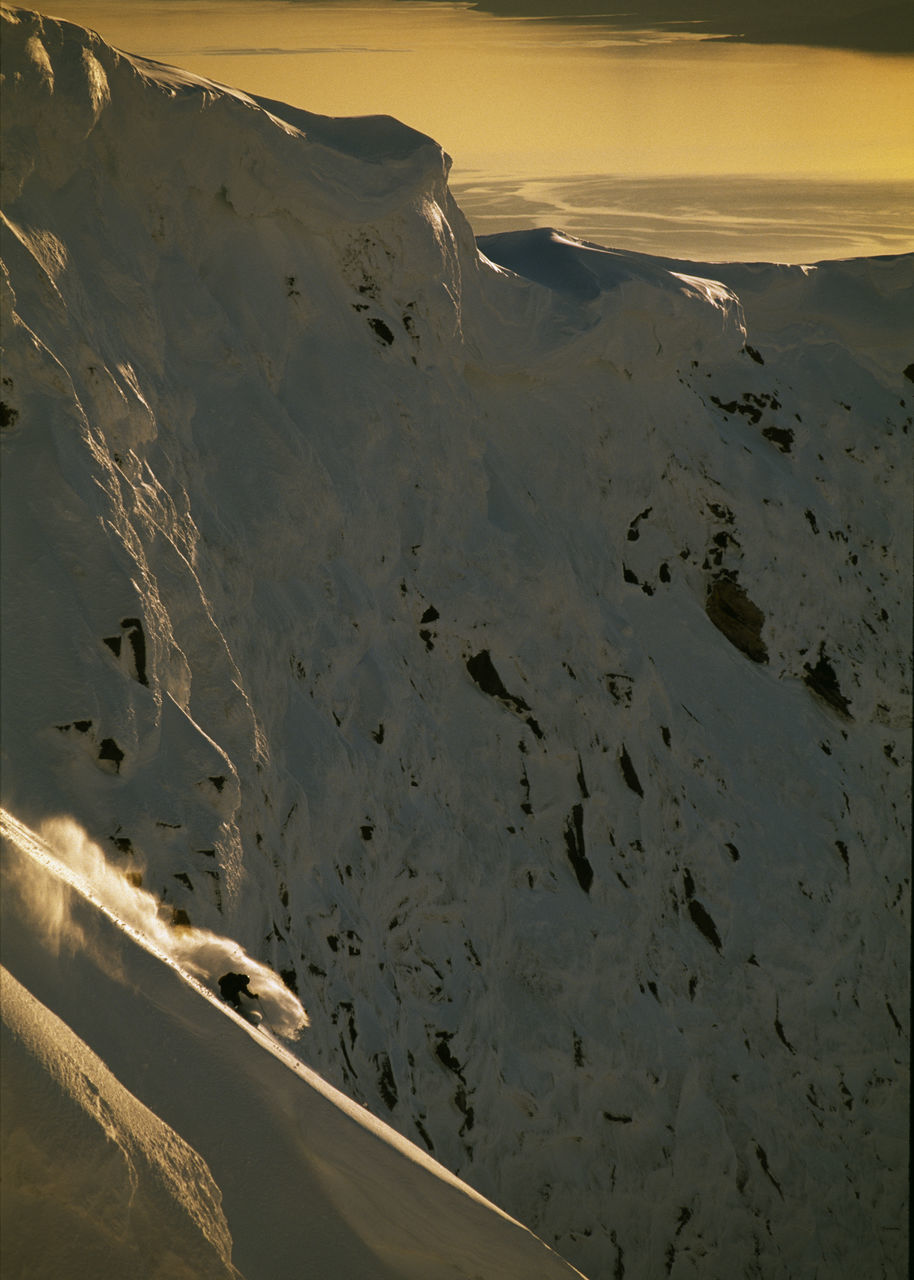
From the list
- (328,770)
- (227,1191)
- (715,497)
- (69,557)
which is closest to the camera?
(227,1191)

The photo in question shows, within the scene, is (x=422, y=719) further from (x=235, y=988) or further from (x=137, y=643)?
(x=235, y=988)

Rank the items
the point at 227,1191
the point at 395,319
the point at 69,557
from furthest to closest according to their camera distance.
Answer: the point at 395,319, the point at 69,557, the point at 227,1191

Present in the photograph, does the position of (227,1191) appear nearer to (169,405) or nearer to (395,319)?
(169,405)

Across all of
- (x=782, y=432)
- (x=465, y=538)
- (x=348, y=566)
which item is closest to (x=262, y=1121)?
(x=348, y=566)

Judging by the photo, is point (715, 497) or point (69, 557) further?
point (715, 497)

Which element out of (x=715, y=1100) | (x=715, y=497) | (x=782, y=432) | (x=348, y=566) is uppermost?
(x=782, y=432)

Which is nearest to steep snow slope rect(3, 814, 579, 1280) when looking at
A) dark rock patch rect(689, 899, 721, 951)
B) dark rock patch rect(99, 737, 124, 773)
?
dark rock patch rect(99, 737, 124, 773)

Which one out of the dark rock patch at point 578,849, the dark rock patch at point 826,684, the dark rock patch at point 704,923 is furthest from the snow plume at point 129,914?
the dark rock patch at point 826,684

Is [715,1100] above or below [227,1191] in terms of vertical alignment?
below

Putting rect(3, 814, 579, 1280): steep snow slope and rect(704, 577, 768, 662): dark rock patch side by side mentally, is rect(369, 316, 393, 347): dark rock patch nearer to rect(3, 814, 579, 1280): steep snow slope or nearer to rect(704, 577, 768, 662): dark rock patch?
rect(704, 577, 768, 662): dark rock patch
